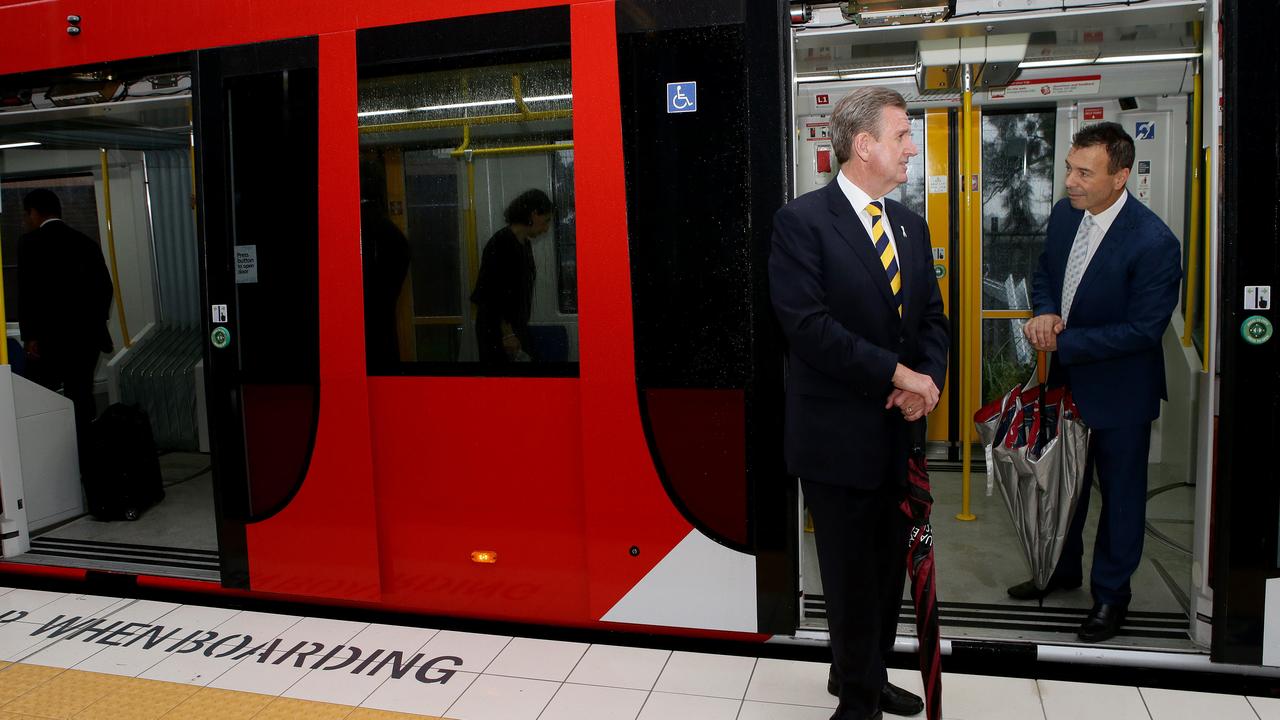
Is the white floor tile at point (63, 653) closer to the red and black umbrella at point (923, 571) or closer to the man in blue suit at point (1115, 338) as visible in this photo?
the red and black umbrella at point (923, 571)

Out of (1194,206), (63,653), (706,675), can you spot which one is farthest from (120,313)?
(1194,206)

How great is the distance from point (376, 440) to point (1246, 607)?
2776 mm

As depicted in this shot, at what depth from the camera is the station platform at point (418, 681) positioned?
2650 mm

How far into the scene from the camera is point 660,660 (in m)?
3.01

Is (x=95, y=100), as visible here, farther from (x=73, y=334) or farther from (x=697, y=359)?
(x=697, y=359)

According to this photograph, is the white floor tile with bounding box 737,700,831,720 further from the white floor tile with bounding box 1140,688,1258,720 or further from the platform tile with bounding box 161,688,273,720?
the platform tile with bounding box 161,688,273,720

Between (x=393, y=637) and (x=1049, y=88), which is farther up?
(x=1049, y=88)

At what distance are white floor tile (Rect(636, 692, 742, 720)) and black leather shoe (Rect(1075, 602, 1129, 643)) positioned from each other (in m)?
1.15

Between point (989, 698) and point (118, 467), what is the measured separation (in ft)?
14.0

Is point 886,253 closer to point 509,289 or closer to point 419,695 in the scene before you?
point 509,289

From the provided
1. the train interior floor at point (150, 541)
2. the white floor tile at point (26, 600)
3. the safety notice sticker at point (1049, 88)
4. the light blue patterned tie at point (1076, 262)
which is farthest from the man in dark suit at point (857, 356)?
the white floor tile at point (26, 600)

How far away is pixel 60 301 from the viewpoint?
204 inches

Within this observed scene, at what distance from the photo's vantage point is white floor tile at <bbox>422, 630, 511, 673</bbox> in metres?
3.05

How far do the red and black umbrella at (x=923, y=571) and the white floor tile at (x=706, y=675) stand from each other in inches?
25.3
